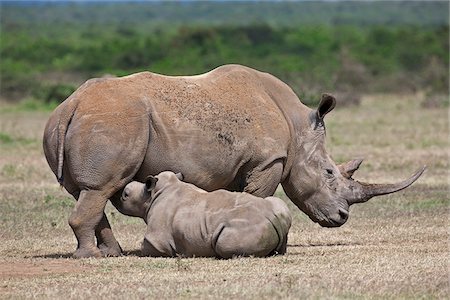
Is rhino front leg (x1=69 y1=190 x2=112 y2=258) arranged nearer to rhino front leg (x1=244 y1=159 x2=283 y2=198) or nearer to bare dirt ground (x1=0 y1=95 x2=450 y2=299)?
bare dirt ground (x1=0 y1=95 x2=450 y2=299)

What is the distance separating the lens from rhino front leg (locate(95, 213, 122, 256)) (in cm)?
1216

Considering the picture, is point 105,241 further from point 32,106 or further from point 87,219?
point 32,106

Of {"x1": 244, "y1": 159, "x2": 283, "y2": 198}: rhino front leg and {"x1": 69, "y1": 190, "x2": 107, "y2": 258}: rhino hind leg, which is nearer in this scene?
{"x1": 69, "y1": 190, "x2": 107, "y2": 258}: rhino hind leg

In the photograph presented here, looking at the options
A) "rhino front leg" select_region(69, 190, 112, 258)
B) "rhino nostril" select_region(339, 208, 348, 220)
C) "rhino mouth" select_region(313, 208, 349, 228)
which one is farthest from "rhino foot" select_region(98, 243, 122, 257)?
"rhino nostril" select_region(339, 208, 348, 220)

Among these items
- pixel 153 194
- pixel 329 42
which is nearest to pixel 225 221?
pixel 153 194

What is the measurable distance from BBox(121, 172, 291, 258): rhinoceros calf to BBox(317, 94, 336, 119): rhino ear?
1582mm

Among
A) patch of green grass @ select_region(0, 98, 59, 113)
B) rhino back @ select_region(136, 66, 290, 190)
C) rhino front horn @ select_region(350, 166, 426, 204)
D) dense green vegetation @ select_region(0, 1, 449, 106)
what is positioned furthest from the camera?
dense green vegetation @ select_region(0, 1, 449, 106)

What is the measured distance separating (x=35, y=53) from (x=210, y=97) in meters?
50.5

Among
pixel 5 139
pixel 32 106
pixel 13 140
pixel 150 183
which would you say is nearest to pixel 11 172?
pixel 5 139

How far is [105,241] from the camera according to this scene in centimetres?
1220

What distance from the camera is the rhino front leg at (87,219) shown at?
11812 mm

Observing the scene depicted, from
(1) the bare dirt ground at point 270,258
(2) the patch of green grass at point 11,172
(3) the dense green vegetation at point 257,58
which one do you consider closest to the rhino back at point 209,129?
(1) the bare dirt ground at point 270,258

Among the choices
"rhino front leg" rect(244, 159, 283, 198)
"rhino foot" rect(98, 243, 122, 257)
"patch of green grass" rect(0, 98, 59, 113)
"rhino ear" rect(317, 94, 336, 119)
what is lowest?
"patch of green grass" rect(0, 98, 59, 113)

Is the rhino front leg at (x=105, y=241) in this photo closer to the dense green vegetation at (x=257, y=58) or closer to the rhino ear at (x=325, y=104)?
the rhino ear at (x=325, y=104)
